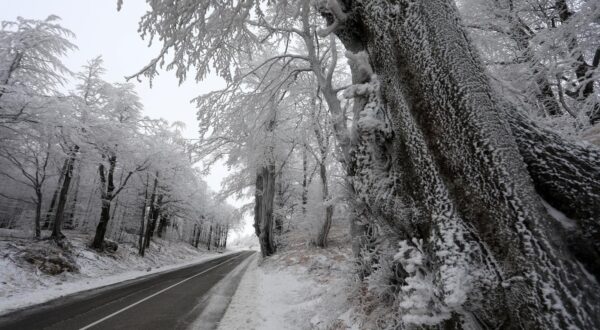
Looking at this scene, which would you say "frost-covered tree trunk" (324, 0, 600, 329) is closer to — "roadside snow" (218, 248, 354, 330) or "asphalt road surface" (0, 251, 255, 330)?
"roadside snow" (218, 248, 354, 330)

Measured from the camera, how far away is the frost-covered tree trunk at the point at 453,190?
150cm

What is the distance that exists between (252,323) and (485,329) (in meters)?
4.86

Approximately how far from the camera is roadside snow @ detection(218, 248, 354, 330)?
462cm

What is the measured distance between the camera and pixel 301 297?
23.3ft

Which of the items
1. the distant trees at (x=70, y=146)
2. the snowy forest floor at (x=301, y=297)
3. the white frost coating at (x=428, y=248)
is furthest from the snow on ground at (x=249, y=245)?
the white frost coating at (x=428, y=248)

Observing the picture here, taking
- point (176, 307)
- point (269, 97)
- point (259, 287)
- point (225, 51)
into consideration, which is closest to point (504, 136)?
point (225, 51)

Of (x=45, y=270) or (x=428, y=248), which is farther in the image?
(x=45, y=270)

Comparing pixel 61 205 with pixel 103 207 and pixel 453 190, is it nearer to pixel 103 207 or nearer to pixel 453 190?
pixel 103 207

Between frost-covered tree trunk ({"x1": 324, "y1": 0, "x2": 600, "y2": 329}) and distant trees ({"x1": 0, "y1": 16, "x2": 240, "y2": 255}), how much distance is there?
8.92m

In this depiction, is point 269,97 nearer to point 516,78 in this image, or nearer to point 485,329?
point 516,78

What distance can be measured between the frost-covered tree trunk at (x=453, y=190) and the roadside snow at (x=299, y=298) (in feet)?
7.00

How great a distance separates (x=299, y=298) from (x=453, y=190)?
242 inches

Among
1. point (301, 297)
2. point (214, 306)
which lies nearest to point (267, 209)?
point (214, 306)

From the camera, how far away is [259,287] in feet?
30.8
